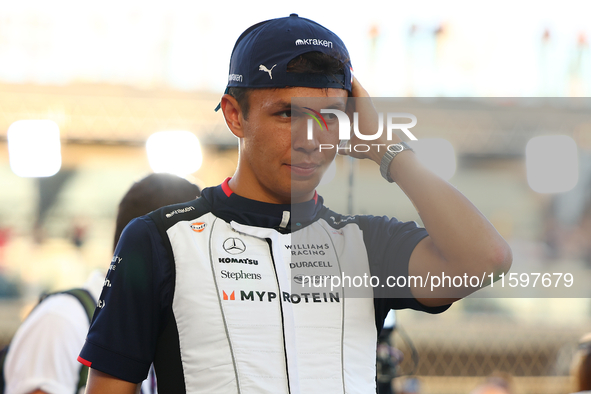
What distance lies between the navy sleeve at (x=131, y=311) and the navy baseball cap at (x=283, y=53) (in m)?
0.34

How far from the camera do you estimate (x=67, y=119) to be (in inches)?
236

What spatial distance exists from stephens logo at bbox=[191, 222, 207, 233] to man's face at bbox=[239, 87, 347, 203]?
0.13m

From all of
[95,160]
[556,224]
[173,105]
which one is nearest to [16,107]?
[95,160]

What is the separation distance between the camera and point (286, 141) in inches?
36.1

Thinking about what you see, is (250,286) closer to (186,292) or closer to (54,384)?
(186,292)

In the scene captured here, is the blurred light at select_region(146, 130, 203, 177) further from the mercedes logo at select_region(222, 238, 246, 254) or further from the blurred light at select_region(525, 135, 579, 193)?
the mercedes logo at select_region(222, 238, 246, 254)

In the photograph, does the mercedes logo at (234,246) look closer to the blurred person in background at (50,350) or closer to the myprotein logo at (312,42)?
the myprotein logo at (312,42)

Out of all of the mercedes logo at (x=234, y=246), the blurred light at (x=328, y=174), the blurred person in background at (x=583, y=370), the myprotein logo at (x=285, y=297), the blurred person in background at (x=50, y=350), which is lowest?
the blurred person in background at (x=583, y=370)

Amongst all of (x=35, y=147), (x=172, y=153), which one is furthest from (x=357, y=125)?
(x=35, y=147)

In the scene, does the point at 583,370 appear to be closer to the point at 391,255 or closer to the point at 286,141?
the point at 391,255

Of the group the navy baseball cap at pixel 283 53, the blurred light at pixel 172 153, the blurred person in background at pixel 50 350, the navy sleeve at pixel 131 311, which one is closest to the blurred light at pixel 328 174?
the navy baseball cap at pixel 283 53

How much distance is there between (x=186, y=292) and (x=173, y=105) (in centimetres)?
554

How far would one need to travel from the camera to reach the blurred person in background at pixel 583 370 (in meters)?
1.58

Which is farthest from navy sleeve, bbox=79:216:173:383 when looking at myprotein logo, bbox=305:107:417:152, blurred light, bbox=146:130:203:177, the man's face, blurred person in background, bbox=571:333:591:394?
blurred light, bbox=146:130:203:177
